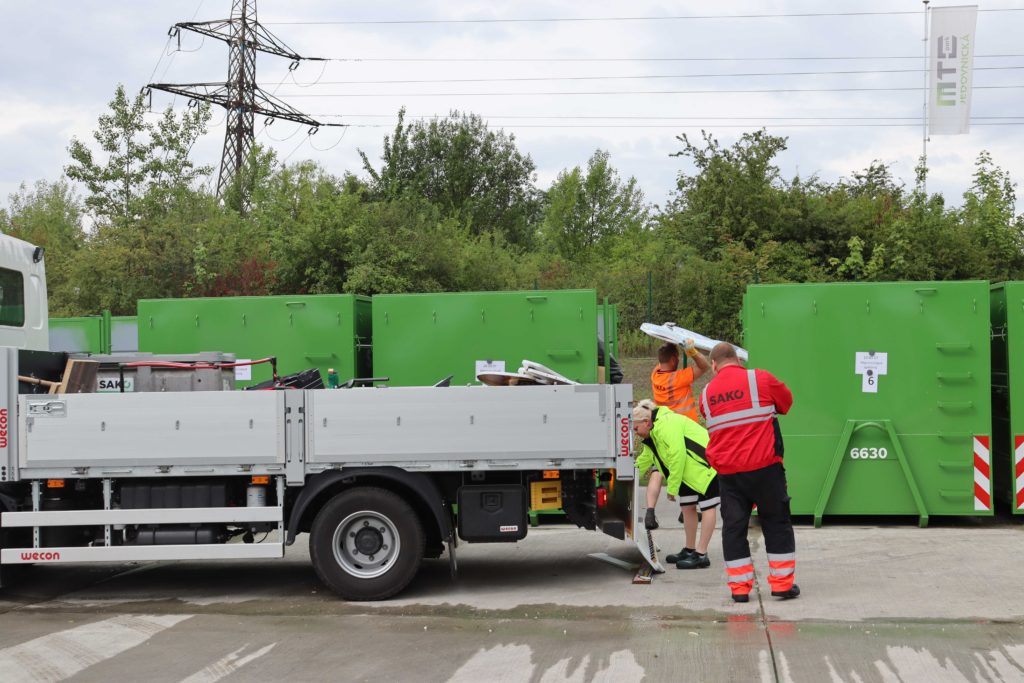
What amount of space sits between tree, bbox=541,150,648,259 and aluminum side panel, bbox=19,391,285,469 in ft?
89.1

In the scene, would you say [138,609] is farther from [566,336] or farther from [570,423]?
[566,336]

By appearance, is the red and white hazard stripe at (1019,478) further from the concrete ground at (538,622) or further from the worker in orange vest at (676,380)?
the worker in orange vest at (676,380)

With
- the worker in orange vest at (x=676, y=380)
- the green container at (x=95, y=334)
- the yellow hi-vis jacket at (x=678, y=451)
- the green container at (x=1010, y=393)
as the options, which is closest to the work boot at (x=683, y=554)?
the yellow hi-vis jacket at (x=678, y=451)

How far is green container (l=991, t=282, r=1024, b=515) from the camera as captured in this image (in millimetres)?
10328

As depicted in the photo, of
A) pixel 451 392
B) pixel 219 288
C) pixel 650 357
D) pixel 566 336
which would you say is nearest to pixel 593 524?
pixel 451 392

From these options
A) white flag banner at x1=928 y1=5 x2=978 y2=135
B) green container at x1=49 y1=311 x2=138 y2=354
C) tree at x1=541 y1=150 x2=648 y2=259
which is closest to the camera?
green container at x1=49 y1=311 x2=138 y2=354

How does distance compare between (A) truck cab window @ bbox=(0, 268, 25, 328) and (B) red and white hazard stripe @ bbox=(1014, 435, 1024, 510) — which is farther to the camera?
(B) red and white hazard stripe @ bbox=(1014, 435, 1024, 510)

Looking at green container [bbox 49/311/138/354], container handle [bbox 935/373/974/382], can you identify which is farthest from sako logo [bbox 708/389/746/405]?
green container [bbox 49/311/138/354]

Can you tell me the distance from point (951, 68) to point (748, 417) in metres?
17.5

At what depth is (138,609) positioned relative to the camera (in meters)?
7.79

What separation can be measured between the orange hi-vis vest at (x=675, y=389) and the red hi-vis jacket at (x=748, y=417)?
2211mm

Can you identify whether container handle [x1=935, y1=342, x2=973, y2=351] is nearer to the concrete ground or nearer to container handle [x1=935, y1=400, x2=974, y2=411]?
container handle [x1=935, y1=400, x2=974, y2=411]

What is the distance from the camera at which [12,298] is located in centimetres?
879

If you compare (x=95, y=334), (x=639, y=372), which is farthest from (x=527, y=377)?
(x=639, y=372)
